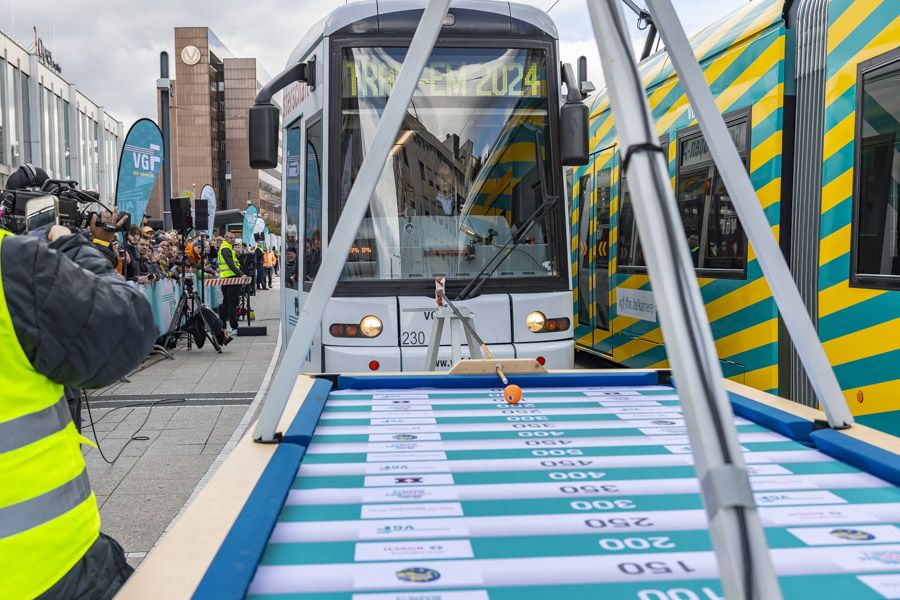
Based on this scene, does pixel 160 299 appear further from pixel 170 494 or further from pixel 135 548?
pixel 135 548

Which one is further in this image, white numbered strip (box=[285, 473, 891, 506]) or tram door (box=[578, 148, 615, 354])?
tram door (box=[578, 148, 615, 354])

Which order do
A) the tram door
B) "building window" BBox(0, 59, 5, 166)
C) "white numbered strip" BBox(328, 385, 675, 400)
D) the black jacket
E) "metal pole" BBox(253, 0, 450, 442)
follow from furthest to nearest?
"building window" BBox(0, 59, 5, 166) < the tram door < "white numbered strip" BBox(328, 385, 675, 400) < "metal pole" BBox(253, 0, 450, 442) < the black jacket

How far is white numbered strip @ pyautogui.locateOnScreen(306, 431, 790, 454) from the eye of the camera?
241 cm

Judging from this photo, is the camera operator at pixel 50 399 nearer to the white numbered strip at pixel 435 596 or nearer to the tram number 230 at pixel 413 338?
the white numbered strip at pixel 435 596

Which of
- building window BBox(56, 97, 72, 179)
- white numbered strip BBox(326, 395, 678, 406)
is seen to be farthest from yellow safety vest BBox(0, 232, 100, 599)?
building window BBox(56, 97, 72, 179)

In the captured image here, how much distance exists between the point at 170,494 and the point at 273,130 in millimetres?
2765

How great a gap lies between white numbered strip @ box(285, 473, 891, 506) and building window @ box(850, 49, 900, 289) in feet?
9.66

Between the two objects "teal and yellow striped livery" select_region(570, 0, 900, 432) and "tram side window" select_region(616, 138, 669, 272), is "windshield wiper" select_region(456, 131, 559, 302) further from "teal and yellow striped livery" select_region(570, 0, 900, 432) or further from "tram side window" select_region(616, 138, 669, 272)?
"tram side window" select_region(616, 138, 669, 272)

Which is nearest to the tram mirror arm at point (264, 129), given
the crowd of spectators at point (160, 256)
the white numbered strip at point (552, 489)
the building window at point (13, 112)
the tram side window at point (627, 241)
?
the tram side window at point (627, 241)

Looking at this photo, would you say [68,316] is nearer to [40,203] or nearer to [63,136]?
[40,203]

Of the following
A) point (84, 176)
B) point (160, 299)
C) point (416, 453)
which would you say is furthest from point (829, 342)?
point (84, 176)

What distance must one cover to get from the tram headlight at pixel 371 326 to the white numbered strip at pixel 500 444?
395cm

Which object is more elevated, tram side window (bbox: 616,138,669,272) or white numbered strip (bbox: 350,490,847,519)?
tram side window (bbox: 616,138,669,272)

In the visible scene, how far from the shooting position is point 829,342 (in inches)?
203
